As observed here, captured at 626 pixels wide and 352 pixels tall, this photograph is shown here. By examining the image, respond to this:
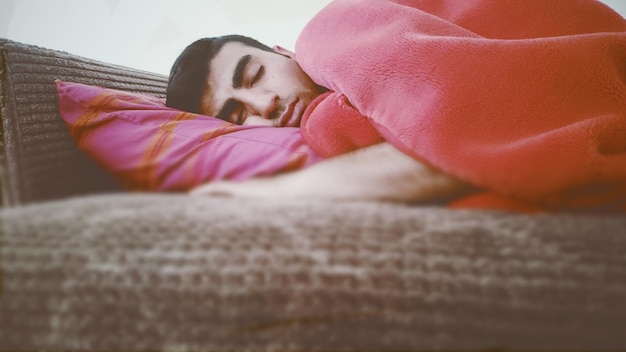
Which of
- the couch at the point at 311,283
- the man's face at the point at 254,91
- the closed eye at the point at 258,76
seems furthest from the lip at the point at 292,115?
the couch at the point at 311,283

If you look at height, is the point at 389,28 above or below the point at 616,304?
above

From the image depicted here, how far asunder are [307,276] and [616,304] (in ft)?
0.51

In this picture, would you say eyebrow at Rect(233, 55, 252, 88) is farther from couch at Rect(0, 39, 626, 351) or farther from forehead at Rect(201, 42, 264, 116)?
couch at Rect(0, 39, 626, 351)

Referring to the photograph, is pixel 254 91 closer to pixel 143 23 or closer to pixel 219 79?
pixel 219 79

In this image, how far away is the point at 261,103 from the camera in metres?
0.62

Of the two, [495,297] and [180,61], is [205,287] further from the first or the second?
[180,61]

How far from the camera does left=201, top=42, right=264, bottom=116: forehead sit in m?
0.64

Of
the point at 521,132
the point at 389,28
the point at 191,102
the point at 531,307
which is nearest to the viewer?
the point at 531,307

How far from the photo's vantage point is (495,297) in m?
0.16

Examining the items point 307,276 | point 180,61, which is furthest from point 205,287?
point 180,61

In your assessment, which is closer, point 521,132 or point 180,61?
point 521,132

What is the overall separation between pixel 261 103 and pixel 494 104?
1.36 feet

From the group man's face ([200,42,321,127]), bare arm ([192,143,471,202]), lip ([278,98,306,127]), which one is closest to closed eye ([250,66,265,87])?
man's face ([200,42,321,127])

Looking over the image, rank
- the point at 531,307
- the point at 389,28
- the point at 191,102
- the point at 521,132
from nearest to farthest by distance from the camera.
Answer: the point at 531,307 < the point at 521,132 < the point at 389,28 < the point at 191,102
